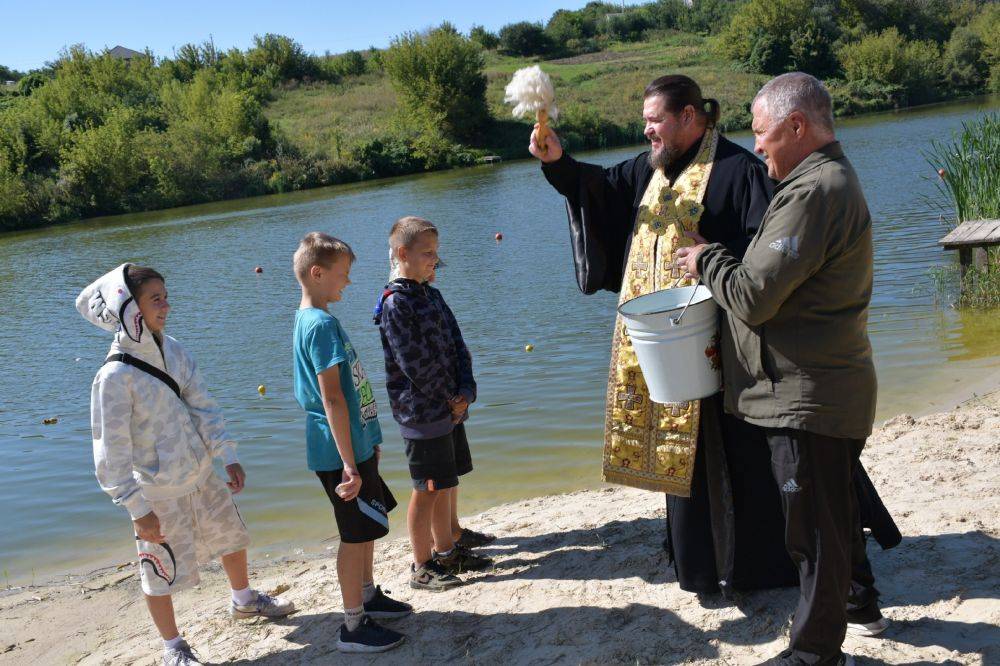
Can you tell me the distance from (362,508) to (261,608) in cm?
93

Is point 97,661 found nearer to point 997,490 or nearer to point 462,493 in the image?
point 462,493

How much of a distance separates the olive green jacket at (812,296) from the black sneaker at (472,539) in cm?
232

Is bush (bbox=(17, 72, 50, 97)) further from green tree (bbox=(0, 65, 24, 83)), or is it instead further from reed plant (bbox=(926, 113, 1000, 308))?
reed plant (bbox=(926, 113, 1000, 308))

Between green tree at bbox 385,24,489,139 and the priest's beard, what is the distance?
51.8m

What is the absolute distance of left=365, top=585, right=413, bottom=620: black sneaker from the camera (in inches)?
159

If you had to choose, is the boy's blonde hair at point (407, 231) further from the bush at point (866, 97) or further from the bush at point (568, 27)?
the bush at point (568, 27)

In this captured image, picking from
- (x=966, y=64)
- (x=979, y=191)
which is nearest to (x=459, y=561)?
(x=979, y=191)

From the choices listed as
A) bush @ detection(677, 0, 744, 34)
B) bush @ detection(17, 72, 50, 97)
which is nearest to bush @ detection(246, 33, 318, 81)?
bush @ detection(17, 72, 50, 97)

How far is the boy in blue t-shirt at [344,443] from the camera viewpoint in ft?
12.3

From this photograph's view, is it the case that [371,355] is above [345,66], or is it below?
below

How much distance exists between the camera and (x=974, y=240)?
9.16 meters

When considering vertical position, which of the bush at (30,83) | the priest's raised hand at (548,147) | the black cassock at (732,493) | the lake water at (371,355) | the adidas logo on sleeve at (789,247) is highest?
the bush at (30,83)

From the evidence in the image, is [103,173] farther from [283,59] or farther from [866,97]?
[866,97]

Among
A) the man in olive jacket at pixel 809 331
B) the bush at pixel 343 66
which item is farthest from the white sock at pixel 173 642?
the bush at pixel 343 66
